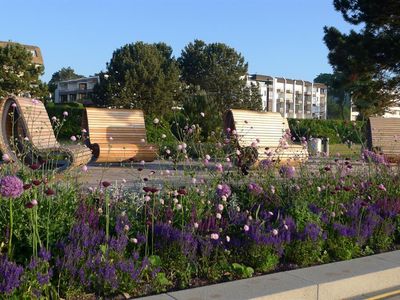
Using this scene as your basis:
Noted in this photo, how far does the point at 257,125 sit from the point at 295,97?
118135 millimetres

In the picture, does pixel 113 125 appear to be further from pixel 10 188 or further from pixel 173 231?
pixel 10 188

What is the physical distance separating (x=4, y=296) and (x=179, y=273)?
4.27 ft

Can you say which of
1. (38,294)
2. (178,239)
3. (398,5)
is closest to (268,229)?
(178,239)

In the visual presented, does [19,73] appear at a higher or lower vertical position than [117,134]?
higher

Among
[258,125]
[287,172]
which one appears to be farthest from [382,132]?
[287,172]

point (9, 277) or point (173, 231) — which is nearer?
point (9, 277)

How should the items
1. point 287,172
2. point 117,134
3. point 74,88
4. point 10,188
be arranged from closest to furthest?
point 10,188
point 287,172
point 117,134
point 74,88

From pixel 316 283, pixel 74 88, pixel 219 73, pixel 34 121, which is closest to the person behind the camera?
pixel 316 283

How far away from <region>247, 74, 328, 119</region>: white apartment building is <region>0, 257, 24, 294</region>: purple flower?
373ft

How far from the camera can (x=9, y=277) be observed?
3.11 metres

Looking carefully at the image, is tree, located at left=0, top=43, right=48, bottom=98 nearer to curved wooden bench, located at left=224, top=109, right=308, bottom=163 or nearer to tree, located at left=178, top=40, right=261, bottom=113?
tree, located at left=178, top=40, right=261, bottom=113

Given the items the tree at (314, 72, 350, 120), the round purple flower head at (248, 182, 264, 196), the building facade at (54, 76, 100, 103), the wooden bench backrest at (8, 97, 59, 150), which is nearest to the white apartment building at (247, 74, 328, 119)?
the tree at (314, 72, 350, 120)

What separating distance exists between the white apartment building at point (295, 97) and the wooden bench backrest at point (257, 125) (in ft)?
337

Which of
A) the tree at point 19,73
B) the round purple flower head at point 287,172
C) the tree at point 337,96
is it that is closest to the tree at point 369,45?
the tree at point 337,96
